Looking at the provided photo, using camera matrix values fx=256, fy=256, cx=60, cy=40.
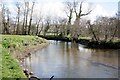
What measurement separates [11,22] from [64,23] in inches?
417

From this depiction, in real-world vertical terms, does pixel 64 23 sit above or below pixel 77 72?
above

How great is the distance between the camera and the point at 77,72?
12.8 metres

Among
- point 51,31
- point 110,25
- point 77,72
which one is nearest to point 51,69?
point 77,72

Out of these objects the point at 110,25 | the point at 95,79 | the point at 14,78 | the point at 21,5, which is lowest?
the point at 95,79

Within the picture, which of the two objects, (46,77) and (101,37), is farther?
(101,37)

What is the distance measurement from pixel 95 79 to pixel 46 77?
7.18 ft

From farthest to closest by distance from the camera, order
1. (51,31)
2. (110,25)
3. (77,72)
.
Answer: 1. (51,31)
2. (110,25)
3. (77,72)

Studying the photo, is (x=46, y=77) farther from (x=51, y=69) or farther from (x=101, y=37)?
(x=101, y=37)

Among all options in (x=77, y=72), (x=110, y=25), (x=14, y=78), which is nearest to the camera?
(x=14, y=78)

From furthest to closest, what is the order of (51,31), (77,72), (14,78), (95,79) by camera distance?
(51,31)
(77,72)
(95,79)
(14,78)

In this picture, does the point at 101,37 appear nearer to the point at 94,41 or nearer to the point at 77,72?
the point at 94,41

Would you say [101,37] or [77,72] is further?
[101,37]

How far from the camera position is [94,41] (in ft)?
99.8

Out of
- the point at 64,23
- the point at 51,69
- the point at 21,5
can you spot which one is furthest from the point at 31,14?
the point at 51,69
